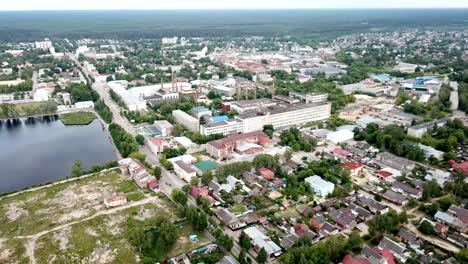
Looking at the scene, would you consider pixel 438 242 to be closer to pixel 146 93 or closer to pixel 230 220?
pixel 230 220

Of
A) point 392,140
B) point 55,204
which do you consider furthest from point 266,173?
point 55,204

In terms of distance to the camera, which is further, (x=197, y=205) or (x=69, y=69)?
(x=69, y=69)

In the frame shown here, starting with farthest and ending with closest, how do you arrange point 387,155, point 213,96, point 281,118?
point 213,96 → point 281,118 → point 387,155

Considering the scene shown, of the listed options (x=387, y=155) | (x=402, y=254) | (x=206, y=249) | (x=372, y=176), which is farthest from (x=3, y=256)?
(x=387, y=155)

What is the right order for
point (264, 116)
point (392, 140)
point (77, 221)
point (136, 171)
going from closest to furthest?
point (77, 221), point (136, 171), point (392, 140), point (264, 116)

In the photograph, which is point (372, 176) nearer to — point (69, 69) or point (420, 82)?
point (420, 82)

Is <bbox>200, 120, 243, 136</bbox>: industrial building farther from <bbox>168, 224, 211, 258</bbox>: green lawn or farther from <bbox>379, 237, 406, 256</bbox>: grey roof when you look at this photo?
<bbox>379, 237, 406, 256</bbox>: grey roof

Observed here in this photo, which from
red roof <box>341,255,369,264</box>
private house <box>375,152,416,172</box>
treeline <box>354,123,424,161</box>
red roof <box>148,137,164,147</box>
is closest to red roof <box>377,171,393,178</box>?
private house <box>375,152,416,172</box>
